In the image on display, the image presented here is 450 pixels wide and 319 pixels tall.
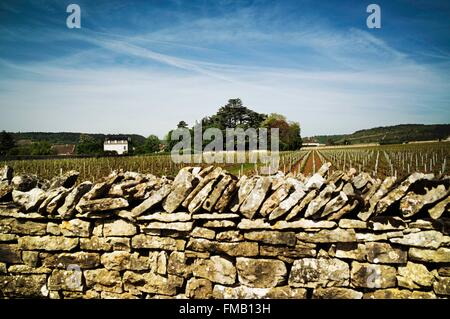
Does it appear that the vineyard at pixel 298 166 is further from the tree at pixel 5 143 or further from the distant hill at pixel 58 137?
the distant hill at pixel 58 137

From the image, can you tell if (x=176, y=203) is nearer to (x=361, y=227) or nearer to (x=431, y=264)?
(x=361, y=227)

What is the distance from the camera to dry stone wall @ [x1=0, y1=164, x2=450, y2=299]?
297cm

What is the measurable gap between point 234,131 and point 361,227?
52435 mm

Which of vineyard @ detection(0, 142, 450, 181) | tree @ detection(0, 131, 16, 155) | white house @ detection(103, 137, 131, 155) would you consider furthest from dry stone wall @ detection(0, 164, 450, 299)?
white house @ detection(103, 137, 131, 155)

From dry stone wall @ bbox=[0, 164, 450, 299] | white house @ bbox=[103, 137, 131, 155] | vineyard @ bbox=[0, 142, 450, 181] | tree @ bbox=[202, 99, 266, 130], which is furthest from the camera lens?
white house @ bbox=[103, 137, 131, 155]

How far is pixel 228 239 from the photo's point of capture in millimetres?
3186

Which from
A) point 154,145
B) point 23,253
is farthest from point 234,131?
point 23,253

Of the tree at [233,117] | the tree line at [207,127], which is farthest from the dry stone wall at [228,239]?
Answer: the tree at [233,117]

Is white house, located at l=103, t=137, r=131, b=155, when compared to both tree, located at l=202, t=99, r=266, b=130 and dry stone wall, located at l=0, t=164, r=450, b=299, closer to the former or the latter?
tree, located at l=202, t=99, r=266, b=130

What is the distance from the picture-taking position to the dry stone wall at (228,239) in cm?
297

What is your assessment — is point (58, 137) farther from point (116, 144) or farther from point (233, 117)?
point (233, 117)

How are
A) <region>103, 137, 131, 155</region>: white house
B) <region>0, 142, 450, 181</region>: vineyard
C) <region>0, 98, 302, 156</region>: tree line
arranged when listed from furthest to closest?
1. <region>103, 137, 131, 155</region>: white house
2. <region>0, 98, 302, 156</region>: tree line
3. <region>0, 142, 450, 181</region>: vineyard

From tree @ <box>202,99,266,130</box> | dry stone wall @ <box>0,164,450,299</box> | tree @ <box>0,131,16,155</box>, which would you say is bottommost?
dry stone wall @ <box>0,164,450,299</box>

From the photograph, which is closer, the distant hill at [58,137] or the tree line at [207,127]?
the tree line at [207,127]
